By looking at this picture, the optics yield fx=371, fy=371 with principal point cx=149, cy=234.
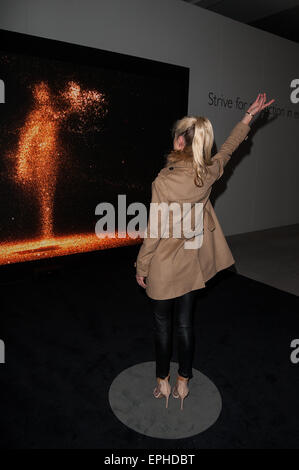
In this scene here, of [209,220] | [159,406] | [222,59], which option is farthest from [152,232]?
[222,59]

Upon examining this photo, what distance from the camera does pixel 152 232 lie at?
183 centimetres

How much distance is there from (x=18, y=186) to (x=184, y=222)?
7.52 feet

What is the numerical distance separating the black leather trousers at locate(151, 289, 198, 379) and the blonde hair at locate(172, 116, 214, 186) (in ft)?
2.18

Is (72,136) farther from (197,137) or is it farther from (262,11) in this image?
(262,11)

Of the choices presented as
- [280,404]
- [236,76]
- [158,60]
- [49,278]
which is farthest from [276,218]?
[280,404]

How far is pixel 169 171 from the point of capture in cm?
176

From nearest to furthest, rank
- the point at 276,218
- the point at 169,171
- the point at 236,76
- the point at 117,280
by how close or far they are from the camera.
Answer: the point at 169,171
the point at 117,280
the point at 236,76
the point at 276,218

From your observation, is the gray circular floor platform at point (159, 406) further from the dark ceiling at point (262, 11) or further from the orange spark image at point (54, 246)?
the dark ceiling at point (262, 11)

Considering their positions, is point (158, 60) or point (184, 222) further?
point (158, 60)

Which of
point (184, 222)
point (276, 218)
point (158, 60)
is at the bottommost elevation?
point (276, 218)

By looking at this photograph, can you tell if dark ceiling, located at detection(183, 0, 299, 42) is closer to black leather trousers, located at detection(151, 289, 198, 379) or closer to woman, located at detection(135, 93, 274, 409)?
woman, located at detection(135, 93, 274, 409)

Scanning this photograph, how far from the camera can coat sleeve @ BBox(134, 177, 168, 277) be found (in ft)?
5.76

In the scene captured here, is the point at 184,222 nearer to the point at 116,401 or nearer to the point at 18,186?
the point at 116,401

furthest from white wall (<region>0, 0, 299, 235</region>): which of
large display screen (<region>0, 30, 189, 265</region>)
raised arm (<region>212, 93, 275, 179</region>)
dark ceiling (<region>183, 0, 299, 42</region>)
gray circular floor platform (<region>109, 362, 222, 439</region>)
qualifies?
gray circular floor platform (<region>109, 362, 222, 439</region>)
